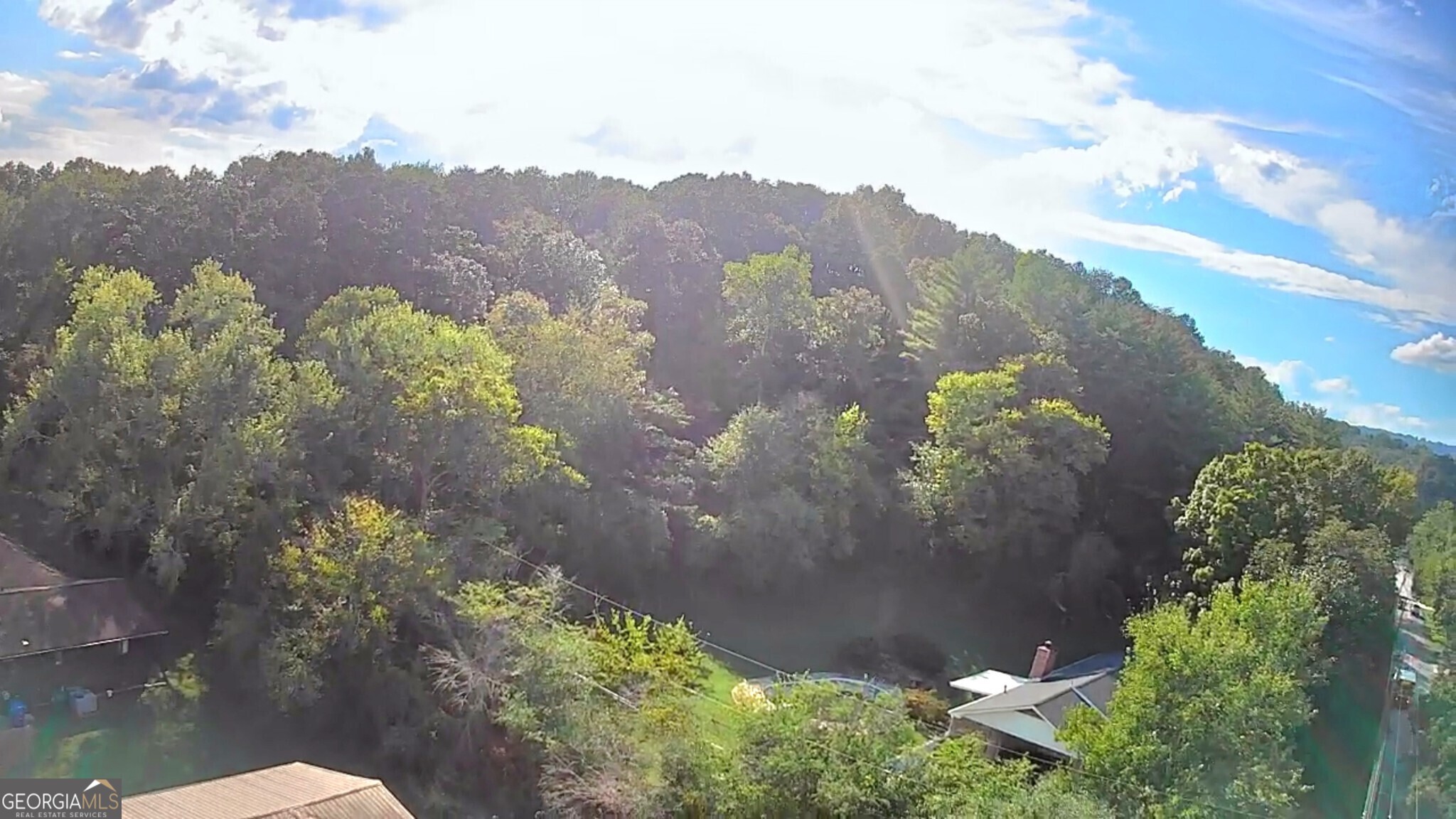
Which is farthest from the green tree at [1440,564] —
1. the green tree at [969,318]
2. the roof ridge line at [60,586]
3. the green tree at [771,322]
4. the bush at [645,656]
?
the roof ridge line at [60,586]

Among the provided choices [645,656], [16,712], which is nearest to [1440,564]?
[645,656]

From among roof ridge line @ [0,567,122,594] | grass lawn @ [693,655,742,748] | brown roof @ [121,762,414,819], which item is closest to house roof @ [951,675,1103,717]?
grass lawn @ [693,655,742,748]

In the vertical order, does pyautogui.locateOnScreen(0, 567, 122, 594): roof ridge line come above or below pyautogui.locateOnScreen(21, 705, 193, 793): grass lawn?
above

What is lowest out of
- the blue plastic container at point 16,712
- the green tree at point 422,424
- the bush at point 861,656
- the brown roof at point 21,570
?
the blue plastic container at point 16,712

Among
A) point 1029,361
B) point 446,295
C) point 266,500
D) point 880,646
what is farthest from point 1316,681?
point 446,295

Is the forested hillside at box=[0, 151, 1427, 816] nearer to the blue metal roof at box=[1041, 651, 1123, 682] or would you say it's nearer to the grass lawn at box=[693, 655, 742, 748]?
the grass lawn at box=[693, 655, 742, 748]

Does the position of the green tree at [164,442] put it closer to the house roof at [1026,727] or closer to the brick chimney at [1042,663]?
the house roof at [1026,727]

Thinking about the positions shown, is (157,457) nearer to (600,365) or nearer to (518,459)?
(518,459)
